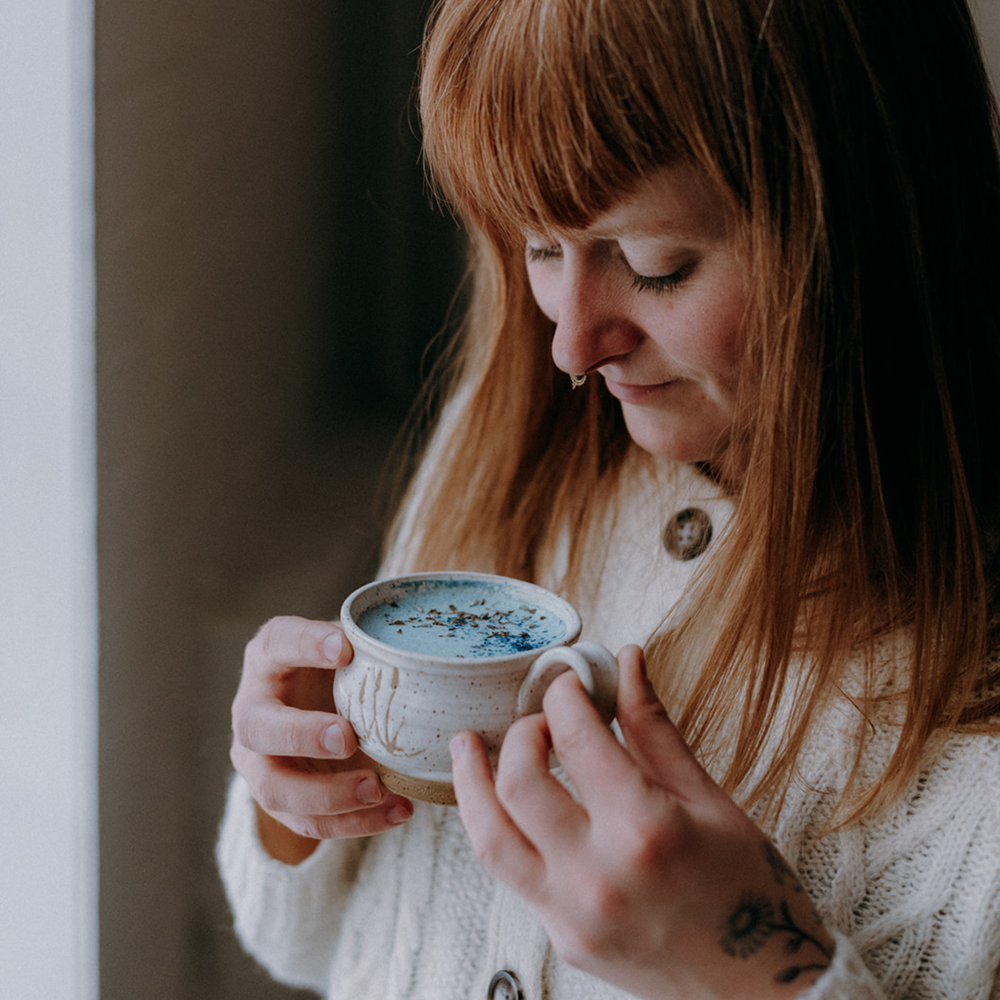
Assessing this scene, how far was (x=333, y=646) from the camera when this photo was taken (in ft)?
2.35

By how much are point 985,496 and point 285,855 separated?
2.77 feet

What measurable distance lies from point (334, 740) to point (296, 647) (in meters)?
0.11

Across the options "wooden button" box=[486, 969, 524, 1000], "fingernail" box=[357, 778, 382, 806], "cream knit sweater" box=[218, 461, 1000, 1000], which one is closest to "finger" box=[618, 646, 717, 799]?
"cream knit sweater" box=[218, 461, 1000, 1000]

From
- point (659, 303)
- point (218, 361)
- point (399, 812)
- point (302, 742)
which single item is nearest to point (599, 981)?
point (399, 812)

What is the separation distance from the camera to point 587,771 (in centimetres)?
59

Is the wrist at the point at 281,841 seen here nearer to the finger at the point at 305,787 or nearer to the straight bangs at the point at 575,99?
the finger at the point at 305,787

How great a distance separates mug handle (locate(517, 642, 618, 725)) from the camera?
0.63 m

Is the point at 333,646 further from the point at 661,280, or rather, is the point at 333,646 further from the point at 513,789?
the point at 661,280

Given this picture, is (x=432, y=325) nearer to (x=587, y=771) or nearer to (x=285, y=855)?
(x=285, y=855)

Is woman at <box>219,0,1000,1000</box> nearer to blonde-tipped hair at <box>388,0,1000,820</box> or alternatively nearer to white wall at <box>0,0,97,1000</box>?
blonde-tipped hair at <box>388,0,1000,820</box>

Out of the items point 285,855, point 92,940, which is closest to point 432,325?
point 285,855

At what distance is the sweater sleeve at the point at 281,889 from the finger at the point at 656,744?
1.86ft

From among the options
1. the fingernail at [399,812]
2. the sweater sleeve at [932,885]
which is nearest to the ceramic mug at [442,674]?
Result: the fingernail at [399,812]

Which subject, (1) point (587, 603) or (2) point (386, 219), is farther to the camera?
(2) point (386, 219)
